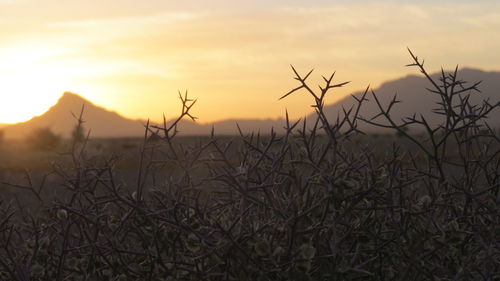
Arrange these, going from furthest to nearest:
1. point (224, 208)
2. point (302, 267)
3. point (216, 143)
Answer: point (224, 208) < point (216, 143) < point (302, 267)

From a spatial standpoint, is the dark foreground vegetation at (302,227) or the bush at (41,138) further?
the bush at (41,138)

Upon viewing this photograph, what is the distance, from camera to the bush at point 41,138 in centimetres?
4198

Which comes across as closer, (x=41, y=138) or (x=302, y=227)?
(x=302, y=227)

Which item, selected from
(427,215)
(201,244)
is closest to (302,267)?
A: (201,244)

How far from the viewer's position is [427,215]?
2.70 m

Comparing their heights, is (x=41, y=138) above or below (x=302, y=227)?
below

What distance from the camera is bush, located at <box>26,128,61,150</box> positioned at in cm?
4198

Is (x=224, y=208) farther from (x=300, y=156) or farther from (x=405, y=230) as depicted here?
(x=405, y=230)

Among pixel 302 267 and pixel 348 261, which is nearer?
pixel 302 267

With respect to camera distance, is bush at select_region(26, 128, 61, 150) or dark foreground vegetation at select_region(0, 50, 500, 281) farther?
bush at select_region(26, 128, 61, 150)

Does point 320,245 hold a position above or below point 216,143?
below

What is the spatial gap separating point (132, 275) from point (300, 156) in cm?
82

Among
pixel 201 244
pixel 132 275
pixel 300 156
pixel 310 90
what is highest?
pixel 310 90

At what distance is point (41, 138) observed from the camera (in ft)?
142
